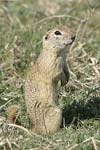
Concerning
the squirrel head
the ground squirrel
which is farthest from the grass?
the squirrel head

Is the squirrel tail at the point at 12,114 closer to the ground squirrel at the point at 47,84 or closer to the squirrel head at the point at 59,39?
Answer: the ground squirrel at the point at 47,84

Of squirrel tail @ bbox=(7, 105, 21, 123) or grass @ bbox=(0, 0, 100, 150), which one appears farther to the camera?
squirrel tail @ bbox=(7, 105, 21, 123)

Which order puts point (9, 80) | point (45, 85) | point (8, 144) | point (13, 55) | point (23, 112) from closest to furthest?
point (8, 144), point (45, 85), point (23, 112), point (9, 80), point (13, 55)

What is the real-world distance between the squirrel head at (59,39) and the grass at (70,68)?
2.67ft

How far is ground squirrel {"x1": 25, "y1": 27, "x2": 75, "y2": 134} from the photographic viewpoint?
6.29 meters

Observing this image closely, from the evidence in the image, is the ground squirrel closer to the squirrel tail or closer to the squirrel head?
the squirrel head

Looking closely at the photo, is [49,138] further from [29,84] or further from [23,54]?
[23,54]

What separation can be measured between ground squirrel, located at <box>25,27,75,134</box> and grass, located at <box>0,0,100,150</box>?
19cm

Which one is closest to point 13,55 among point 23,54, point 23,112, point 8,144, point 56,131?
point 23,54

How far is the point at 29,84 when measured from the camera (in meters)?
6.30

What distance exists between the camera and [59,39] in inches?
246

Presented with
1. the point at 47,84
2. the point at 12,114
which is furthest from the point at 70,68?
the point at 12,114

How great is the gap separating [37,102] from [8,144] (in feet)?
2.68

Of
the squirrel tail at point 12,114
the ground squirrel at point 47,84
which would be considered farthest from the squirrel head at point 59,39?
the squirrel tail at point 12,114
